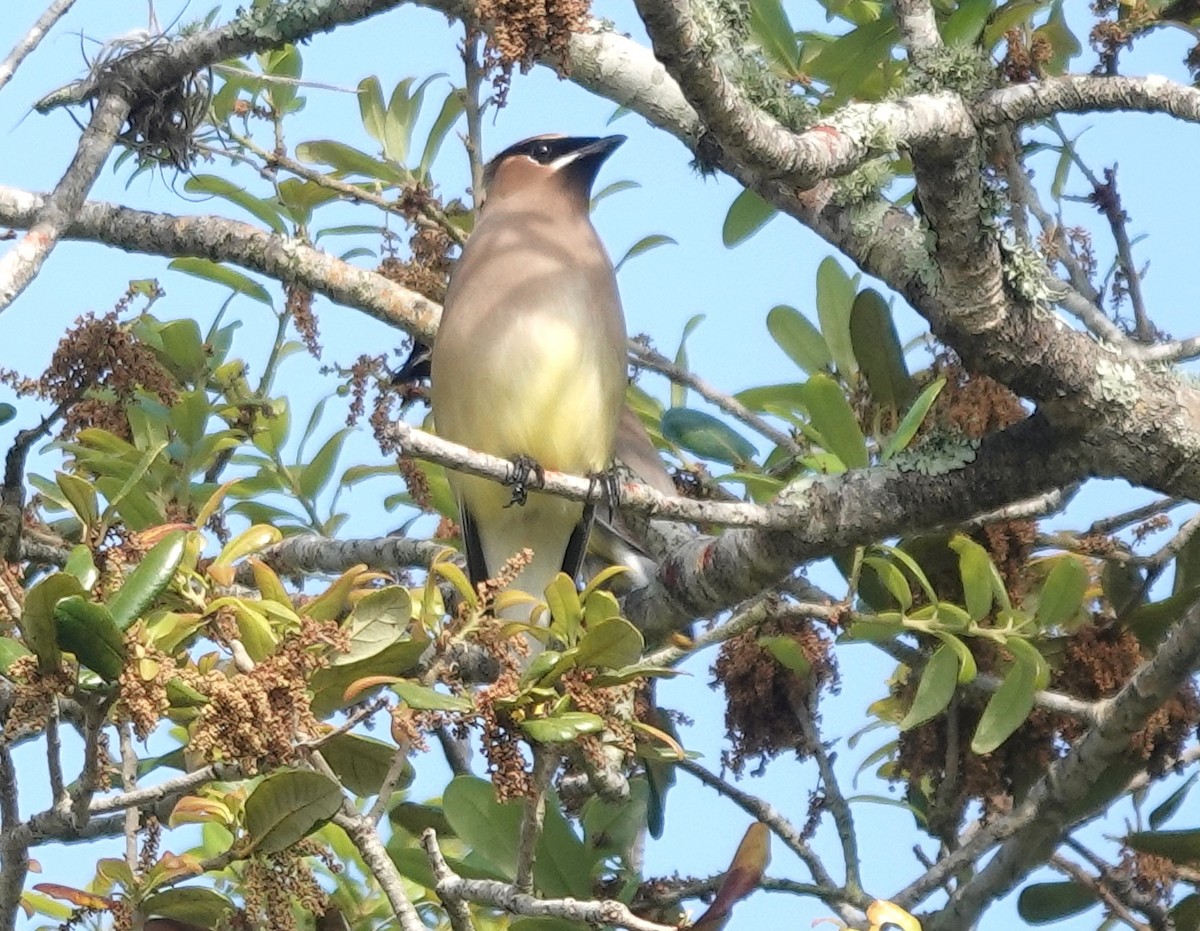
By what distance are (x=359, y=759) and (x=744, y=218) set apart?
1.82 meters

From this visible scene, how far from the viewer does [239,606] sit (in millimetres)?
2561

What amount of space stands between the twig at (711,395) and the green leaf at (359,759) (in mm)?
1329

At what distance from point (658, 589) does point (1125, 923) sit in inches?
43.2

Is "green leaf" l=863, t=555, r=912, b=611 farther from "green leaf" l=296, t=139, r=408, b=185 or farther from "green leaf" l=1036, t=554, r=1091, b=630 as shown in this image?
"green leaf" l=296, t=139, r=408, b=185

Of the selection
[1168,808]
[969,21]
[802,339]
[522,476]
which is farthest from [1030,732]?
[969,21]

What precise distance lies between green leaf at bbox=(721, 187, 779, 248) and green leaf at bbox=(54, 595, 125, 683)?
2.24 metres

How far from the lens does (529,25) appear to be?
2.47 meters

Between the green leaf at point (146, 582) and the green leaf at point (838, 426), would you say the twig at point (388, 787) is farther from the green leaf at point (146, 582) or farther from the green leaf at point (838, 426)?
the green leaf at point (838, 426)

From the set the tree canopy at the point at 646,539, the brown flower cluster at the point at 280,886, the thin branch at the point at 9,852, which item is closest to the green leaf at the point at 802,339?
the tree canopy at the point at 646,539

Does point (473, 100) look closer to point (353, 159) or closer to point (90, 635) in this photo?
point (353, 159)

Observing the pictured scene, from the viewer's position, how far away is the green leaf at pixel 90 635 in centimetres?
217

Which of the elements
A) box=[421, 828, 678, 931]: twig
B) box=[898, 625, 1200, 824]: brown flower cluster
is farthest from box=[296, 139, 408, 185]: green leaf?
box=[421, 828, 678, 931]: twig

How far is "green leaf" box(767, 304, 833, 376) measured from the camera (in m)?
3.98

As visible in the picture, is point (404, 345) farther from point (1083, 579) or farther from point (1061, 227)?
point (1083, 579)
